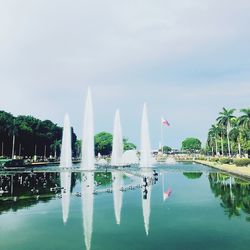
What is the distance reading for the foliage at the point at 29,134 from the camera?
8369 cm

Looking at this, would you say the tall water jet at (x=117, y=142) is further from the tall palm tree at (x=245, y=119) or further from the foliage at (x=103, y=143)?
the foliage at (x=103, y=143)

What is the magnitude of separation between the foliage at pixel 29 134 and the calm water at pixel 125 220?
57.2 m

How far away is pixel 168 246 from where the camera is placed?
534 inches

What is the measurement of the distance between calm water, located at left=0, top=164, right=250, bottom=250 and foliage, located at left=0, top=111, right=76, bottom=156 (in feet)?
188

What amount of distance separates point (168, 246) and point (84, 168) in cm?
4576

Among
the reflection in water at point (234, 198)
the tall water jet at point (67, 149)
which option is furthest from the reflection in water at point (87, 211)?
the tall water jet at point (67, 149)

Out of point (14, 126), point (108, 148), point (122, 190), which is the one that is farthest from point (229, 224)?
point (108, 148)

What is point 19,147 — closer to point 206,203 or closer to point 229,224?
point 206,203

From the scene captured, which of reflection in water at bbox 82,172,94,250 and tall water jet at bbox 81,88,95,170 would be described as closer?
reflection in water at bbox 82,172,94,250

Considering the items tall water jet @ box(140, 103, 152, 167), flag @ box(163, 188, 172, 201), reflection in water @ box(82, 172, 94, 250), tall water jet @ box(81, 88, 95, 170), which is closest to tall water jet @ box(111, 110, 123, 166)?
tall water jet @ box(140, 103, 152, 167)

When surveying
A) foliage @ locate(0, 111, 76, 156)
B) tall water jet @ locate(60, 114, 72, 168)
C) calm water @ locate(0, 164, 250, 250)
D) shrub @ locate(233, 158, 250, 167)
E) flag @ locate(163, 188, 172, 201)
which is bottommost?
calm water @ locate(0, 164, 250, 250)

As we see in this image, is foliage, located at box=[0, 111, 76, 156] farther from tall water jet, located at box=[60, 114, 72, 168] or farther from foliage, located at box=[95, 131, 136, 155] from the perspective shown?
foliage, located at box=[95, 131, 136, 155]

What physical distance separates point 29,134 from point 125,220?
7887 centimetres

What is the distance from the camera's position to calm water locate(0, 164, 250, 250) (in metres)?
14.2
